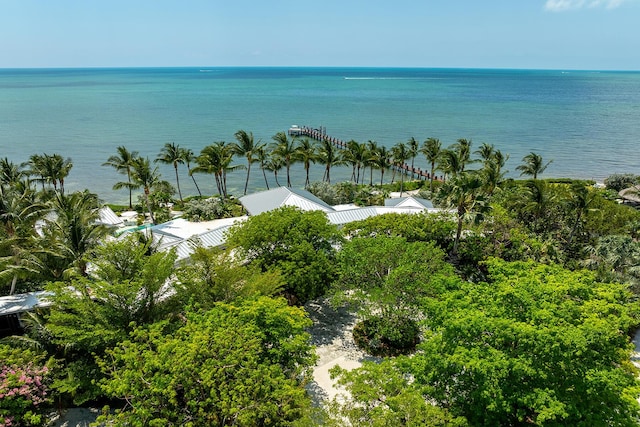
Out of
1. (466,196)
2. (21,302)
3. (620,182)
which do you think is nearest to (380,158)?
(466,196)

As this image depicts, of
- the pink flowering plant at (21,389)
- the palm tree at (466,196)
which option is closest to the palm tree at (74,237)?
the pink flowering plant at (21,389)

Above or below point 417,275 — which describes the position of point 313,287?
below

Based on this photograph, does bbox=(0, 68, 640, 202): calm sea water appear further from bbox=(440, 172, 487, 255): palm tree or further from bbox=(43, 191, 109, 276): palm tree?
bbox=(440, 172, 487, 255): palm tree

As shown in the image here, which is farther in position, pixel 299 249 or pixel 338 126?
pixel 338 126

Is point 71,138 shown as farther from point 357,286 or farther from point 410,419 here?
point 410,419

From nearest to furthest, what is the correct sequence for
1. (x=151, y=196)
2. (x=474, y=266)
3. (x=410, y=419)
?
(x=410, y=419) → (x=474, y=266) → (x=151, y=196)

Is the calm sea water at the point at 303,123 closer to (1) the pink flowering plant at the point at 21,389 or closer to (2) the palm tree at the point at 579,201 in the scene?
(2) the palm tree at the point at 579,201

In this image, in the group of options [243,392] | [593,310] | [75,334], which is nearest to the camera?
[243,392]

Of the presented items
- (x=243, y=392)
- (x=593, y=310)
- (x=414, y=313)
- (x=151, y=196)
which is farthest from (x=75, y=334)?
(x=151, y=196)
